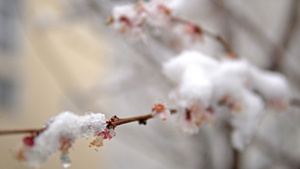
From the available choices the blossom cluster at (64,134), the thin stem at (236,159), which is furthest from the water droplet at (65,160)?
the thin stem at (236,159)

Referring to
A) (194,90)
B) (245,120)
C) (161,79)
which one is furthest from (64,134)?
(161,79)

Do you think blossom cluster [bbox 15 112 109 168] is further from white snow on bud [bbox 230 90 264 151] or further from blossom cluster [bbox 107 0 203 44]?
white snow on bud [bbox 230 90 264 151]

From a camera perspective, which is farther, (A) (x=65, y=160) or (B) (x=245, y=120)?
(B) (x=245, y=120)

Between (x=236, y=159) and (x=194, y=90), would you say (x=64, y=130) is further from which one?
(x=236, y=159)

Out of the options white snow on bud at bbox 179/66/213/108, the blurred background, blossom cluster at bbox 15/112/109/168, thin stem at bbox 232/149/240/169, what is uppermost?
the blurred background

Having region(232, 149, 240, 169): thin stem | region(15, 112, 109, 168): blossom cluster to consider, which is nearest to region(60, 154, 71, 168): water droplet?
region(15, 112, 109, 168): blossom cluster

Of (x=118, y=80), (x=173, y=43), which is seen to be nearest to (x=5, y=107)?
(x=118, y=80)

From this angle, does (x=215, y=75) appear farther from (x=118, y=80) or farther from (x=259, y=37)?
(x=118, y=80)

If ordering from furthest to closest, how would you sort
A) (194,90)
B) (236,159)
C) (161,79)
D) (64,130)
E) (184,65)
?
(161,79), (236,159), (184,65), (194,90), (64,130)
